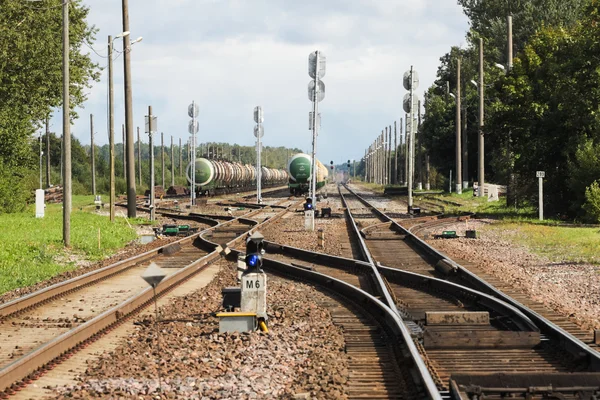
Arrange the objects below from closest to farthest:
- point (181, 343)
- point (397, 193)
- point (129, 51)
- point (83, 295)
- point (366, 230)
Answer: point (181, 343) → point (83, 295) → point (366, 230) → point (129, 51) → point (397, 193)

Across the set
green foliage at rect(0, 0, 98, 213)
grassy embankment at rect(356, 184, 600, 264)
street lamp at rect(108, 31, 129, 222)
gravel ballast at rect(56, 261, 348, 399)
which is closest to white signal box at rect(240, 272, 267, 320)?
gravel ballast at rect(56, 261, 348, 399)

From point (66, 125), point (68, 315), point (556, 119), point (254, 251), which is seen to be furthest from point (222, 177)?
point (254, 251)

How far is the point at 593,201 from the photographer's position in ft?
104

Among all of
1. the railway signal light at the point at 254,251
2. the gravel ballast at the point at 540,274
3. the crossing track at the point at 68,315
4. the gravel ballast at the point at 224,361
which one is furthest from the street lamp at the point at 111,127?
the railway signal light at the point at 254,251

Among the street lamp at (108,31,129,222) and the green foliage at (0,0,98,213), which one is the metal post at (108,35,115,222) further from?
the green foliage at (0,0,98,213)

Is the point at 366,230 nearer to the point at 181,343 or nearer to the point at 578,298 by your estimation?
the point at 578,298

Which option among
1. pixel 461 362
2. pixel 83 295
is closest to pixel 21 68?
pixel 83 295

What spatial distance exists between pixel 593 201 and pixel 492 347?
24.1m

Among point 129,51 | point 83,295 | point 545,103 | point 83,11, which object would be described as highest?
point 83,11

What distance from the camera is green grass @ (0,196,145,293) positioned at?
57.9 ft

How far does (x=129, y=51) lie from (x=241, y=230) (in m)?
11.9

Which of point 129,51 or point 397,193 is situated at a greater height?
point 129,51

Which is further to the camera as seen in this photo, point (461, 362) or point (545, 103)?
point (545, 103)

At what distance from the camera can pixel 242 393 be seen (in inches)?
303
